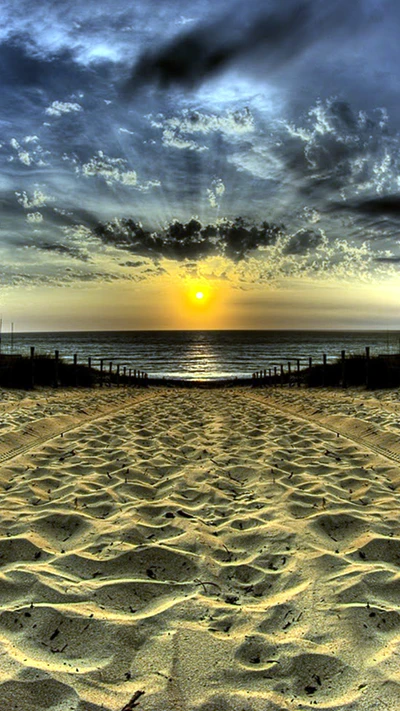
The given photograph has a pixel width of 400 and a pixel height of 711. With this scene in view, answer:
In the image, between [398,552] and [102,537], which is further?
[102,537]

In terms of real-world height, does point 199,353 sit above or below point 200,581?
below

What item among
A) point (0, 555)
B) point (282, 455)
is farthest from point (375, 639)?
point (282, 455)

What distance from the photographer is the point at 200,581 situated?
2873 mm

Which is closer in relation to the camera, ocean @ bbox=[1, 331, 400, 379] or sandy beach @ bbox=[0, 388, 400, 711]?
sandy beach @ bbox=[0, 388, 400, 711]

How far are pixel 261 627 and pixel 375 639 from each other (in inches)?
24.9

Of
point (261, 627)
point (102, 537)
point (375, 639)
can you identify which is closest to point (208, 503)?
point (102, 537)

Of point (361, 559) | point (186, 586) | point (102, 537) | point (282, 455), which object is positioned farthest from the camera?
point (282, 455)

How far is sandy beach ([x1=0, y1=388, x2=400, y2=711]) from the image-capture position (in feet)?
6.46

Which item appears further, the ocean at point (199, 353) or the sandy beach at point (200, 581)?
the ocean at point (199, 353)

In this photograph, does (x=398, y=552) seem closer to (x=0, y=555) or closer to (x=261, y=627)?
(x=261, y=627)

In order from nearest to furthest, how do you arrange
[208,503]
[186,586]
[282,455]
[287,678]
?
[287,678]
[186,586]
[208,503]
[282,455]

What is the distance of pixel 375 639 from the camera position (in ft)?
7.44

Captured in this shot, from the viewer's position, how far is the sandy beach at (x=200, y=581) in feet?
6.46

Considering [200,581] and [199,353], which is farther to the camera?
[199,353]
